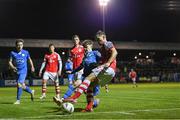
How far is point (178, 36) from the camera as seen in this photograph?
74.4 metres

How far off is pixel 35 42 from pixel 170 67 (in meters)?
26.7

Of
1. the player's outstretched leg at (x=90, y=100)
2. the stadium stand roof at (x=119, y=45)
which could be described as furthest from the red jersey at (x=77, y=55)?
the stadium stand roof at (x=119, y=45)

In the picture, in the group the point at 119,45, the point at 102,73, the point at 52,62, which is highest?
the point at 119,45

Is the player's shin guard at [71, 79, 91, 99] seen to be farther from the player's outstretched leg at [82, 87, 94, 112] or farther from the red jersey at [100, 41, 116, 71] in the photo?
the player's outstretched leg at [82, 87, 94, 112]

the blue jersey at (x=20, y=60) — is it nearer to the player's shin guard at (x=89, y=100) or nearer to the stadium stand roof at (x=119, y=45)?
the player's shin guard at (x=89, y=100)

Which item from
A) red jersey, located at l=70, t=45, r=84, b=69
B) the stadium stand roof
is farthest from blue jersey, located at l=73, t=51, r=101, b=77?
the stadium stand roof

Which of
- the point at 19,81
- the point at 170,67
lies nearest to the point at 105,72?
the point at 19,81

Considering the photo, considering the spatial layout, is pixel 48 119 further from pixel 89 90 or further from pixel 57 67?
pixel 57 67

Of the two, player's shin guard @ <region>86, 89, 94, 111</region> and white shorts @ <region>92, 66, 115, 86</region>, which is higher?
white shorts @ <region>92, 66, 115, 86</region>

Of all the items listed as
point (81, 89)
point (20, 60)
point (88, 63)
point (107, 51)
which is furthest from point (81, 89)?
point (20, 60)

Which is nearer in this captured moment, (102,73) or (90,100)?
(102,73)

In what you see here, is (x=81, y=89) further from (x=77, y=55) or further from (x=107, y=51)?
(x=77, y=55)

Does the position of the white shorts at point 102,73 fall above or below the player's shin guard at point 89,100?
above

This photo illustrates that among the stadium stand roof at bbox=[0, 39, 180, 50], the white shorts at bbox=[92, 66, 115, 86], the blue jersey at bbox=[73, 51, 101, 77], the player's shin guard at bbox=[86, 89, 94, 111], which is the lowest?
the player's shin guard at bbox=[86, 89, 94, 111]
